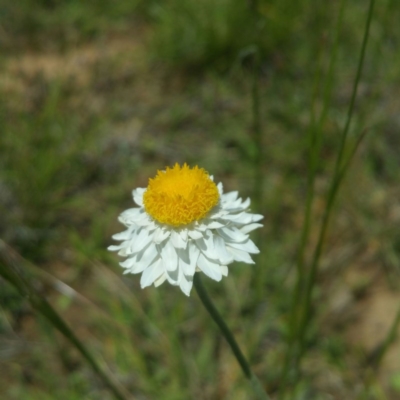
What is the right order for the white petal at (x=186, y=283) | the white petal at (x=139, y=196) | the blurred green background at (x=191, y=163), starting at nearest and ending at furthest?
the white petal at (x=186, y=283) < the white petal at (x=139, y=196) < the blurred green background at (x=191, y=163)

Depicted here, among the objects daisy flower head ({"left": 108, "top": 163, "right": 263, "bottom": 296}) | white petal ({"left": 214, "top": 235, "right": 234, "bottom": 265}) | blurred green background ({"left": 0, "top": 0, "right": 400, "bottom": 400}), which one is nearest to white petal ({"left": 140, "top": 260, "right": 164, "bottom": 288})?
daisy flower head ({"left": 108, "top": 163, "right": 263, "bottom": 296})

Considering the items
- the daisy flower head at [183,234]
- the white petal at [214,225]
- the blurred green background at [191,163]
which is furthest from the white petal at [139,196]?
the blurred green background at [191,163]

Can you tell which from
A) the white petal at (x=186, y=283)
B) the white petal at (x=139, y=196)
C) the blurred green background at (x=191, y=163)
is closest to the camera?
the white petal at (x=186, y=283)

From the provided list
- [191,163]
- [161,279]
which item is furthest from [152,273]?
[191,163]

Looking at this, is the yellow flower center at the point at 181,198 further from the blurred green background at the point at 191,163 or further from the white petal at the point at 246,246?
the blurred green background at the point at 191,163

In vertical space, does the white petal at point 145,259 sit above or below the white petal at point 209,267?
above

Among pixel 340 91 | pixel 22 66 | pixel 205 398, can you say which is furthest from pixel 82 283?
pixel 340 91

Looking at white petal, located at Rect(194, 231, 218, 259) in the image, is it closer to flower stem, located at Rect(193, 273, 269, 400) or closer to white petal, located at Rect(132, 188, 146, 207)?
flower stem, located at Rect(193, 273, 269, 400)

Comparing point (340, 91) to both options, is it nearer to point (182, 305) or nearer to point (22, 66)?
point (182, 305)

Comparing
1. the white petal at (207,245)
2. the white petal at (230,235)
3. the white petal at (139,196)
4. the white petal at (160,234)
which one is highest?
the white petal at (139,196)
